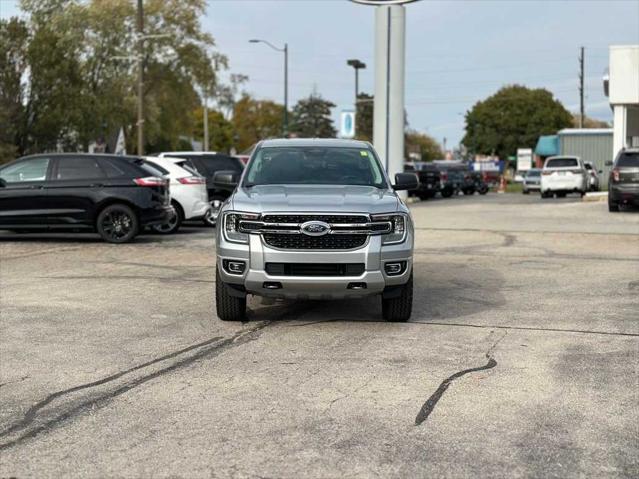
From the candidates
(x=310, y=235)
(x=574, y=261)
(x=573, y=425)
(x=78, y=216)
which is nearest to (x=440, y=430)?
(x=573, y=425)

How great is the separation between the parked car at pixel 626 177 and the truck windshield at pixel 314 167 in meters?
15.8

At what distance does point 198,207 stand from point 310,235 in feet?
37.1

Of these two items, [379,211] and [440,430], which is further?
[379,211]

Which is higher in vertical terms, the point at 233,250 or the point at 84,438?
the point at 233,250

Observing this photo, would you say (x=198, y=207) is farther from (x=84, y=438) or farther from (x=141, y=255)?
(x=84, y=438)

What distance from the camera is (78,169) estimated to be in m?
15.5

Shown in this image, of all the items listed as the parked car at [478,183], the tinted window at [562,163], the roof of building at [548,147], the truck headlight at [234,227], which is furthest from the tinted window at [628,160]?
the roof of building at [548,147]

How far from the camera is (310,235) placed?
292 inches

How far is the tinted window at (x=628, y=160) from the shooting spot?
23062 millimetres

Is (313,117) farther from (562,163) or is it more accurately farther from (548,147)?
(562,163)

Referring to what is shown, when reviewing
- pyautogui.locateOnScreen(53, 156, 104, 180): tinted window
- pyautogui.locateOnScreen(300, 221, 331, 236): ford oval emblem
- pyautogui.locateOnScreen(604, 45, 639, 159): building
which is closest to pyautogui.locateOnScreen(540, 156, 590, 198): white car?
pyautogui.locateOnScreen(604, 45, 639, 159): building

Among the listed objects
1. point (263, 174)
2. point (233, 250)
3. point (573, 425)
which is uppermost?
point (263, 174)

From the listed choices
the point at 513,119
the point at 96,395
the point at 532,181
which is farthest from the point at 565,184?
the point at 513,119

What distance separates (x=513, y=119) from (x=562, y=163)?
234ft
